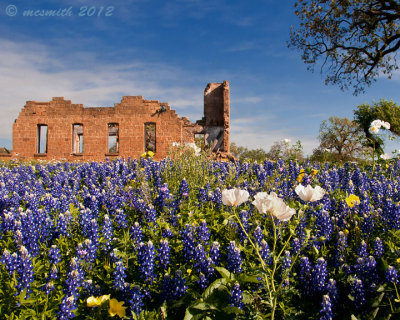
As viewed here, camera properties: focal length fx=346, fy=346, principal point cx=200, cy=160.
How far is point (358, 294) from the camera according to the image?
2.68 metres

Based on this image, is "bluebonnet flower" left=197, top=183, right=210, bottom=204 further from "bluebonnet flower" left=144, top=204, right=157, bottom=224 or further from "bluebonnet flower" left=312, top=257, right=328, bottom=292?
"bluebonnet flower" left=312, top=257, right=328, bottom=292

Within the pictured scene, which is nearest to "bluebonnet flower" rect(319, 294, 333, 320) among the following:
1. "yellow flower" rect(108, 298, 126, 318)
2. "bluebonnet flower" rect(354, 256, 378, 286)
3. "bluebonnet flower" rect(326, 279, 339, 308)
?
"bluebonnet flower" rect(326, 279, 339, 308)

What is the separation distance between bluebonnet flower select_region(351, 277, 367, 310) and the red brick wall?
22131mm

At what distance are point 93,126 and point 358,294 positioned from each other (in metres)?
24.2

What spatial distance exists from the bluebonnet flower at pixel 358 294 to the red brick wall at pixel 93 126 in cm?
2213

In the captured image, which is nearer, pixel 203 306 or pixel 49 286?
pixel 203 306

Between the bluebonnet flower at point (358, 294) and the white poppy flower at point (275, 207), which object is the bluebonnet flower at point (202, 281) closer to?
the white poppy flower at point (275, 207)

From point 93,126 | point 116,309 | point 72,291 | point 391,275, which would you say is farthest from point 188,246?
point 93,126

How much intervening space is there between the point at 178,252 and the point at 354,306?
1.60 meters

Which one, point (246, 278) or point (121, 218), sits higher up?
point (121, 218)

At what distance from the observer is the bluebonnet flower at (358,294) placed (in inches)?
105

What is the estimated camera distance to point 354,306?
9.05 feet

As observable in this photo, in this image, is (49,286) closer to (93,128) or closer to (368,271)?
(368,271)

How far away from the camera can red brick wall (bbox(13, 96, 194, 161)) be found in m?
24.6
